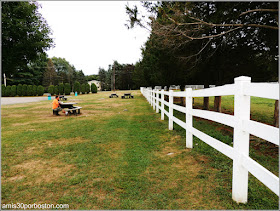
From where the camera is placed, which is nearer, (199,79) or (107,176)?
(107,176)

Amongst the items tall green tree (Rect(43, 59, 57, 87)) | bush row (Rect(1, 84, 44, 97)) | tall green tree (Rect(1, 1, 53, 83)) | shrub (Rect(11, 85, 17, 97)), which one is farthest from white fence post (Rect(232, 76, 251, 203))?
tall green tree (Rect(43, 59, 57, 87))

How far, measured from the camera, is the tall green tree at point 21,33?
31.4 feet

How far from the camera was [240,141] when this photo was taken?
2418mm

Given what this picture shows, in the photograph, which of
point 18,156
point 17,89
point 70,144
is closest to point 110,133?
point 70,144

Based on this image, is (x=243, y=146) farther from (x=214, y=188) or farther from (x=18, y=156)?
(x=18, y=156)

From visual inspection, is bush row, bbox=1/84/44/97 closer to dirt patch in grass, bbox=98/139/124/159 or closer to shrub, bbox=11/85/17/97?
shrub, bbox=11/85/17/97

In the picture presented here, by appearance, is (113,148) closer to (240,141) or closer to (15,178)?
(15,178)

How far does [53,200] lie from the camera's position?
2.68 meters

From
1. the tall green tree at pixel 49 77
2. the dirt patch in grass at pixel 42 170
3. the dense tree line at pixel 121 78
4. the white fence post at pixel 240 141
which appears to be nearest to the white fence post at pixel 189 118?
the white fence post at pixel 240 141

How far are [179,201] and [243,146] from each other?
3.55 feet

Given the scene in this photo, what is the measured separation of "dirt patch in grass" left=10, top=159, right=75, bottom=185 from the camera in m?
3.31

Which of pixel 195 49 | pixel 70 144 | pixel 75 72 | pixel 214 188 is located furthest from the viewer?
pixel 75 72

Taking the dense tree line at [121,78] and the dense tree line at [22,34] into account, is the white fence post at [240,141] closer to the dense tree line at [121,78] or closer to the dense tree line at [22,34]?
the dense tree line at [22,34]

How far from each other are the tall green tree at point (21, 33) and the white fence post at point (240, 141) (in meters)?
10.4
